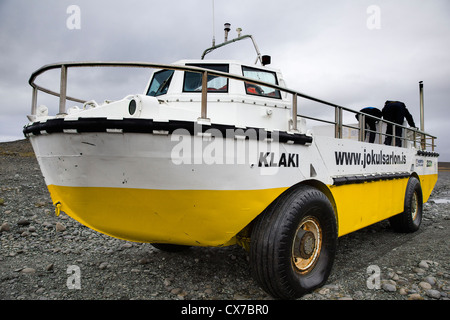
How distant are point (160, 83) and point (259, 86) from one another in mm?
1122

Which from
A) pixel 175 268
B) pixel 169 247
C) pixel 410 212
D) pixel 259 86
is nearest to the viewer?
pixel 175 268

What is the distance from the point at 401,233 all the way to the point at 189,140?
437 centimetres

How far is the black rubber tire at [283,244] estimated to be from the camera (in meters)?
2.25

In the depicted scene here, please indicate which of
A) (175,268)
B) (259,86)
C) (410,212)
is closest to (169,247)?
(175,268)

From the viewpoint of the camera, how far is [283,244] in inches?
89.0

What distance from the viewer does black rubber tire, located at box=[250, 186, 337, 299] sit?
7.39ft

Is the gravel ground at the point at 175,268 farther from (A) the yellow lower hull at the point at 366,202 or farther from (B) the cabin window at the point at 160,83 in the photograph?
(B) the cabin window at the point at 160,83

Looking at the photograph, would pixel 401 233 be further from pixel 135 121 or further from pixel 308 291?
pixel 135 121

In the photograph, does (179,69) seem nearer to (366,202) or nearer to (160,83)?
(160,83)

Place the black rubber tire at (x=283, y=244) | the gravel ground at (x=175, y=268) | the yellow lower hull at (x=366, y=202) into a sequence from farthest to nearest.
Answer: the yellow lower hull at (x=366, y=202)
the gravel ground at (x=175, y=268)
the black rubber tire at (x=283, y=244)

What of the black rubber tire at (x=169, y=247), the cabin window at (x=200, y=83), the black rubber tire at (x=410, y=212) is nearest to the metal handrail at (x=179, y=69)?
the cabin window at (x=200, y=83)

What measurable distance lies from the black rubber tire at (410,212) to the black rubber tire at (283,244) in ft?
9.13

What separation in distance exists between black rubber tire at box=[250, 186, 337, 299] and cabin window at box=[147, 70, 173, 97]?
5.90ft
